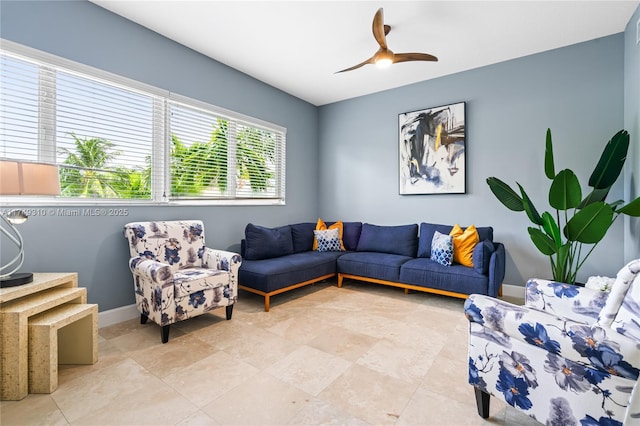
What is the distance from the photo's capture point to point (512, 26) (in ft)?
9.63

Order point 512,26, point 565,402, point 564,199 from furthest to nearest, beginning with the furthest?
1. point 512,26
2. point 564,199
3. point 565,402

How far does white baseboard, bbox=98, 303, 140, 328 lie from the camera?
2.69m

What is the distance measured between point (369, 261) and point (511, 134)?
237 cm

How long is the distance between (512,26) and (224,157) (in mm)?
3502

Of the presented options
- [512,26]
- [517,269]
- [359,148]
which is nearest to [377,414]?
[517,269]

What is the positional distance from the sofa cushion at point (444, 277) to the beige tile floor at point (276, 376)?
13.6 inches

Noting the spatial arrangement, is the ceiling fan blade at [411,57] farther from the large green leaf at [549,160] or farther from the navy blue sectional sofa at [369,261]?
the navy blue sectional sofa at [369,261]

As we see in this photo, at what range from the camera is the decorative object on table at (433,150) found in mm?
3934

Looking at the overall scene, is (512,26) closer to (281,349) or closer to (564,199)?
(564,199)

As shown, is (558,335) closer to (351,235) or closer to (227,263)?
(227,263)

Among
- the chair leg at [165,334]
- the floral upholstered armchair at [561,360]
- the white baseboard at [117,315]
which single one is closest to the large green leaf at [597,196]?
the floral upholstered armchair at [561,360]

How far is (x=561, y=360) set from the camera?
3.90 ft

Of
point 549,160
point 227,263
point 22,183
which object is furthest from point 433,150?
point 22,183

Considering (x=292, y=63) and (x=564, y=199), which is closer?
(x=564, y=199)
